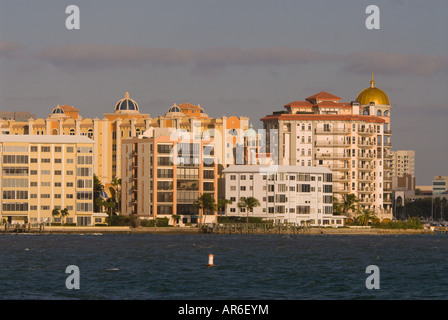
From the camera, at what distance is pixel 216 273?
3748 inches

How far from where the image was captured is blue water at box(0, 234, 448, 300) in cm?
7538

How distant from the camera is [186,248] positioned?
147 meters

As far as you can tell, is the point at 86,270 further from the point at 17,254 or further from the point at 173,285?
the point at 17,254

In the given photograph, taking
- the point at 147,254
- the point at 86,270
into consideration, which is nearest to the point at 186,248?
the point at 147,254

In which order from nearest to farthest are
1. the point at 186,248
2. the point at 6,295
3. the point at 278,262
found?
1. the point at 6,295
2. the point at 278,262
3. the point at 186,248

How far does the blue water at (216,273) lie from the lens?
75.4m
